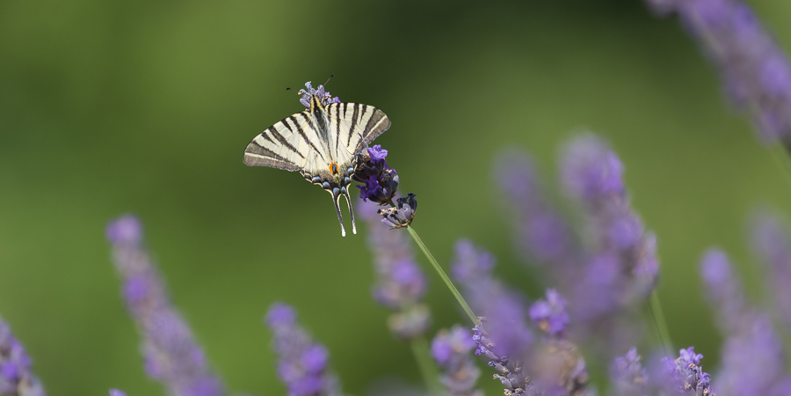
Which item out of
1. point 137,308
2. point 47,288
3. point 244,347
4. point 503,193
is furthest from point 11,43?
point 503,193

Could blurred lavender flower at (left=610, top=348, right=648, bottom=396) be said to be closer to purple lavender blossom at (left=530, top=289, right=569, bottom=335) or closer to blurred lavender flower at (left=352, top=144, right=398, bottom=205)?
purple lavender blossom at (left=530, top=289, right=569, bottom=335)

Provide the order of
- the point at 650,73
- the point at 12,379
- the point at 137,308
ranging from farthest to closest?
the point at 650,73 < the point at 137,308 < the point at 12,379

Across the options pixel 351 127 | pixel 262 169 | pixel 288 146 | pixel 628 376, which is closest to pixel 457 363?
pixel 628 376

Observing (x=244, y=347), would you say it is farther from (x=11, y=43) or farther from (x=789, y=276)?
(x=789, y=276)

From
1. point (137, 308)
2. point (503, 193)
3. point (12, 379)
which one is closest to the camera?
point (12, 379)

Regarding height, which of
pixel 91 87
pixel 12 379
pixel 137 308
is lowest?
pixel 12 379

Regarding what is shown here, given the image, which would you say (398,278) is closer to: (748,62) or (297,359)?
(297,359)

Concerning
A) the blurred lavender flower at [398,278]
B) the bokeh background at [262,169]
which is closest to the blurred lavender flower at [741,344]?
the blurred lavender flower at [398,278]
